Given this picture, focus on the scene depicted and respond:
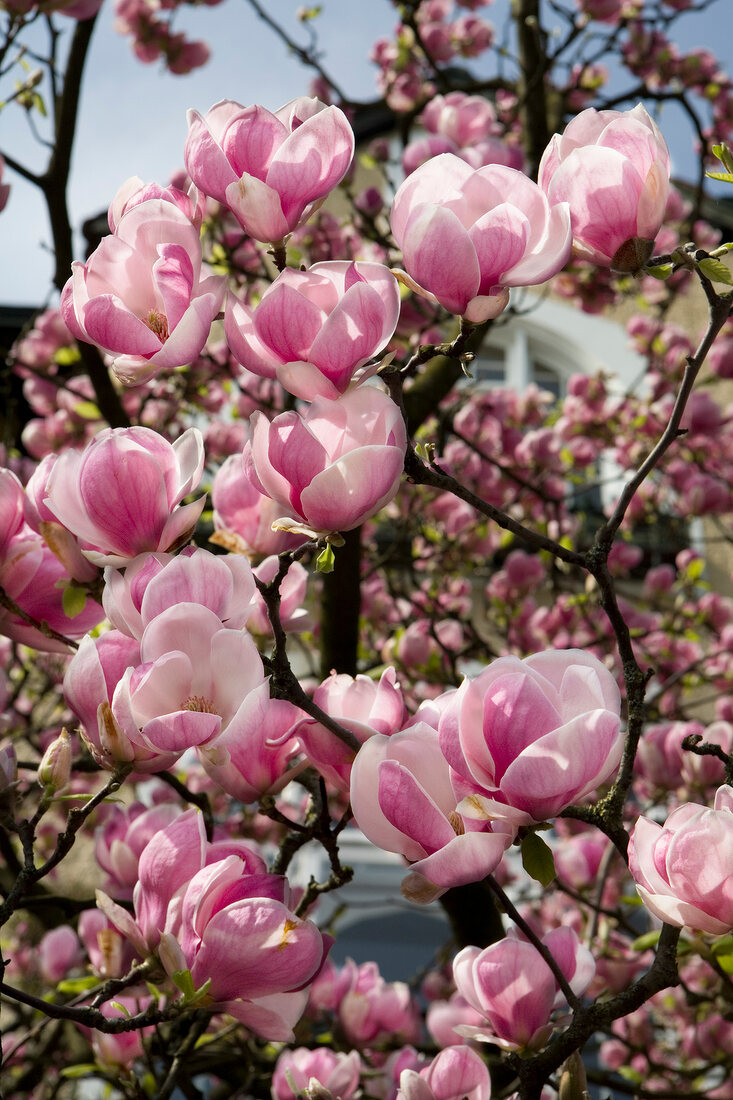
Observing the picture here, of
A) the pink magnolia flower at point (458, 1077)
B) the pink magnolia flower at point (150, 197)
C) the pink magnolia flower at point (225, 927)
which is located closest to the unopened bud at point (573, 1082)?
the pink magnolia flower at point (458, 1077)

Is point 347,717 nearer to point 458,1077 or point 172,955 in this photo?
point 172,955

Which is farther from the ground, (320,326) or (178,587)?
(320,326)

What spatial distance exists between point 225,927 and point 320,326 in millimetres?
511

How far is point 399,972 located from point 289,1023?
4.48 m

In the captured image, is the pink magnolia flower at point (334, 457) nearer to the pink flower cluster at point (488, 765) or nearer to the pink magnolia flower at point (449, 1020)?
Result: the pink flower cluster at point (488, 765)

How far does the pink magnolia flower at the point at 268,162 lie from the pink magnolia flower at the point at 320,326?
0.08 metres

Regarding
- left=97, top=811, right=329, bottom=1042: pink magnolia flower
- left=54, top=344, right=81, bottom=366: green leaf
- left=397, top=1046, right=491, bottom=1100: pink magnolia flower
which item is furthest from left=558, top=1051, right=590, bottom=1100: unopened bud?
left=54, top=344, right=81, bottom=366: green leaf

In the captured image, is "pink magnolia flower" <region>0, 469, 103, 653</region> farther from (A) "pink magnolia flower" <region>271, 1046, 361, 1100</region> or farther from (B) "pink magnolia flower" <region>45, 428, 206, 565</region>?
(A) "pink magnolia flower" <region>271, 1046, 361, 1100</region>

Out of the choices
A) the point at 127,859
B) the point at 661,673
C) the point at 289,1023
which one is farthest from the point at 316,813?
the point at 661,673

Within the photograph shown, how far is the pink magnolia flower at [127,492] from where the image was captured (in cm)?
83

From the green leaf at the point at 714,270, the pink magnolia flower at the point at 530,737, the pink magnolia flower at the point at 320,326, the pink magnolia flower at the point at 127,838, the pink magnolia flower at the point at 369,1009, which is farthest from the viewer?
the pink magnolia flower at the point at 369,1009

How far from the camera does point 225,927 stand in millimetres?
806

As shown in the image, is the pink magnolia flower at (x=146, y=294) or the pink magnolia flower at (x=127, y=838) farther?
the pink magnolia flower at (x=127, y=838)

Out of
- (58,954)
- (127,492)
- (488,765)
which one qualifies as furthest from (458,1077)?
A: (58,954)
